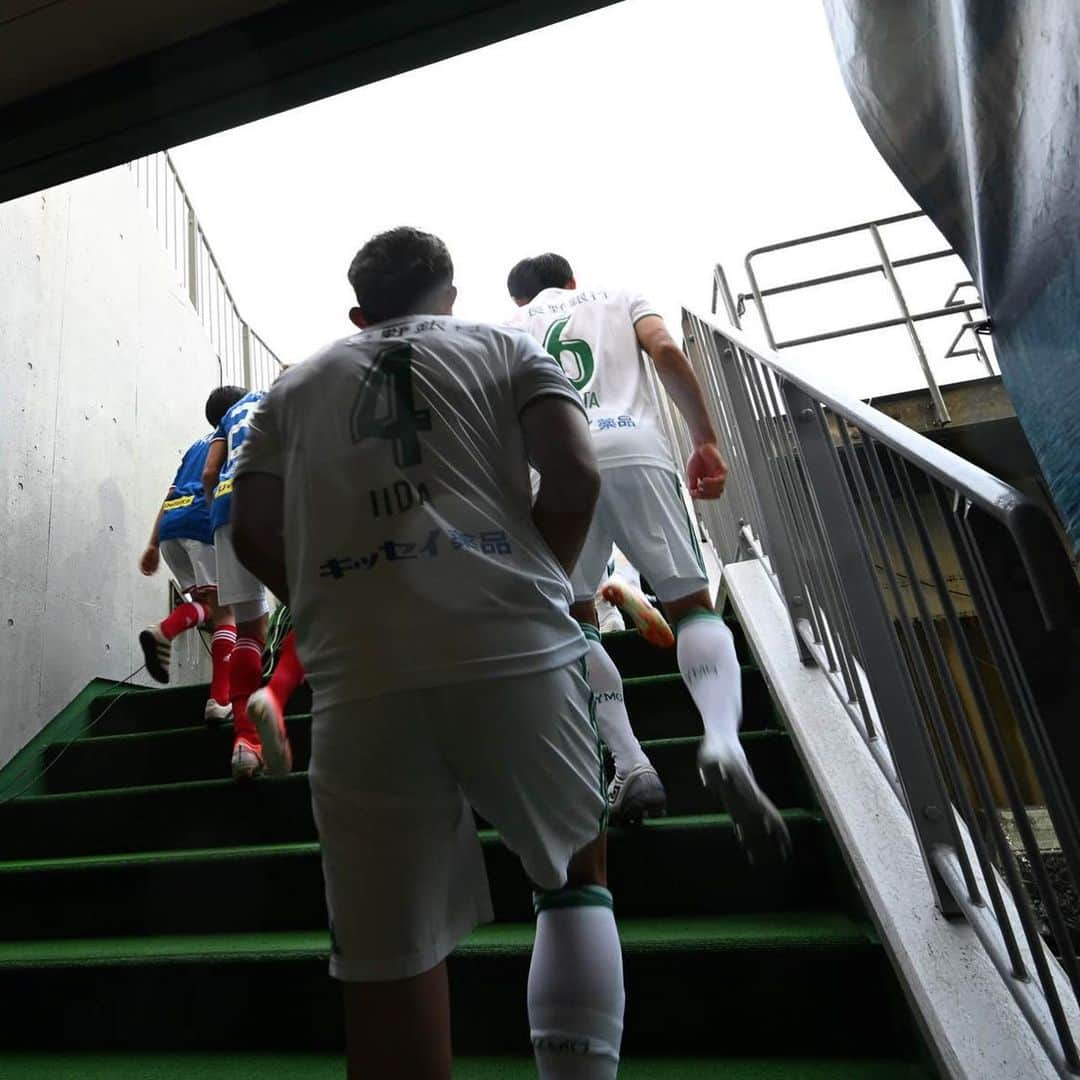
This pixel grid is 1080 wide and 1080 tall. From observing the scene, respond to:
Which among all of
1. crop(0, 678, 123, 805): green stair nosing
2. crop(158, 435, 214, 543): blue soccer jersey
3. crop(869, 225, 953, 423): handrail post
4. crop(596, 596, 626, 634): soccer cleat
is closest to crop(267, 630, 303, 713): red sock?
crop(0, 678, 123, 805): green stair nosing

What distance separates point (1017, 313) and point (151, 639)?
2.88 meters

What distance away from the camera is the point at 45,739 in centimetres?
302

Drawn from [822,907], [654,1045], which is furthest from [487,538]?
[822,907]

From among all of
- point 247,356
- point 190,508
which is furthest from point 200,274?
point 190,508

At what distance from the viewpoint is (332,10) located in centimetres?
134

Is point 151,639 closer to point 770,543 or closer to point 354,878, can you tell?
point 770,543

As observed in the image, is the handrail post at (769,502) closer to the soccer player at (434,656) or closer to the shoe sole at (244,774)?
the soccer player at (434,656)

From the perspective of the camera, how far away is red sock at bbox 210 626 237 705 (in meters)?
2.81

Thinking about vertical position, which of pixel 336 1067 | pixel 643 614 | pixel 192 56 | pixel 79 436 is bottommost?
pixel 336 1067

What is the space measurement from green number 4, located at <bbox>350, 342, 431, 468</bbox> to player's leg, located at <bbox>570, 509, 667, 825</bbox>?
0.85 meters

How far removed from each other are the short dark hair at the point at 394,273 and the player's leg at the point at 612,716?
772mm

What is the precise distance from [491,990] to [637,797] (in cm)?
48

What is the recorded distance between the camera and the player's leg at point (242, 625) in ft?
8.14

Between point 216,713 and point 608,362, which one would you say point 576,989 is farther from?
point 216,713
